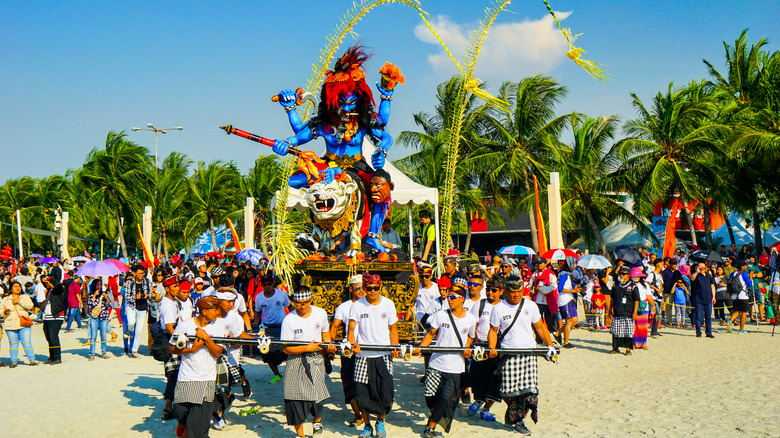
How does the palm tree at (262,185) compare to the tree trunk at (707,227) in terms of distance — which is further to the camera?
the palm tree at (262,185)

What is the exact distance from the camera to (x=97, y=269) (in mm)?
13469

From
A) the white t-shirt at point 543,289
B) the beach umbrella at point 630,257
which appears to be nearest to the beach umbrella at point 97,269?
the white t-shirt at point 543,289

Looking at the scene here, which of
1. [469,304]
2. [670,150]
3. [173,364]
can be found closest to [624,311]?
[469,304]

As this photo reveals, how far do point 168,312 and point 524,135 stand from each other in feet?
75.1

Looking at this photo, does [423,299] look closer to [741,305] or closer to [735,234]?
[741,305]

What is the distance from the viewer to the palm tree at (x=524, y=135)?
27.8 meters

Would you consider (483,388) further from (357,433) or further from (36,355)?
(36,355)

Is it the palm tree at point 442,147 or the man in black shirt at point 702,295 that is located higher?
the palm tree at point 442,147

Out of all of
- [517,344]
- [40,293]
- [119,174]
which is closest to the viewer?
[517,344]

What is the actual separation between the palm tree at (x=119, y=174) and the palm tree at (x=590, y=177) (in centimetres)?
2092

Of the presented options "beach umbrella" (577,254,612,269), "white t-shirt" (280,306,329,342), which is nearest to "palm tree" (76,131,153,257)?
"beach umbrella" (577,254,612,269)

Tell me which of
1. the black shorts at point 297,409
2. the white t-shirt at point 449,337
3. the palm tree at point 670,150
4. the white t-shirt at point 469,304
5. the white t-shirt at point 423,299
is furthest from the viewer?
the palm tree at point 670,150

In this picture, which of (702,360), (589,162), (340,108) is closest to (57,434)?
(340,108)

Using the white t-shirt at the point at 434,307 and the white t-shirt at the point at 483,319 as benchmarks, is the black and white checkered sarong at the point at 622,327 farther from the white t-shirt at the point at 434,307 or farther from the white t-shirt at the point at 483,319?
the white t-shirt at the point at 483,319
